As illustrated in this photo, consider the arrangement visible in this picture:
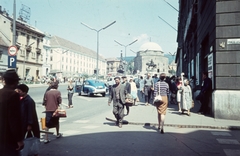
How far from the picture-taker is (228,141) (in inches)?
259

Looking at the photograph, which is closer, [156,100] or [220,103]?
[156,100]

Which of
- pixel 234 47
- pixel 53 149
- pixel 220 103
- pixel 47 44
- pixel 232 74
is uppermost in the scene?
pixel 47 44

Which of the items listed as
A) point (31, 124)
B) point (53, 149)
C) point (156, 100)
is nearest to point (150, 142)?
point (156, 100)

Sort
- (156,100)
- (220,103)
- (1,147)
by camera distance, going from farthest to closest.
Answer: (220,103), (156,100), (1,147)

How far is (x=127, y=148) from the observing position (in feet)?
18.9

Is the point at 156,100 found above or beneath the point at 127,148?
above

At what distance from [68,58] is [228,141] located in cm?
8838

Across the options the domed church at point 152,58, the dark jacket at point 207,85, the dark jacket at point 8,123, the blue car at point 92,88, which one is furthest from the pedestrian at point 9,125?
the domed church at point 152,58

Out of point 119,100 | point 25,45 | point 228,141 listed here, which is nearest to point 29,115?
point 119,100

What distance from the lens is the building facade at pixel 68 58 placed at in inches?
3332

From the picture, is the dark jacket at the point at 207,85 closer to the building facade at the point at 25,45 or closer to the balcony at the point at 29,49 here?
the building facade at the point at 25,45

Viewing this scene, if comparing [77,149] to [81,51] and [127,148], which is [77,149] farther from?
[81,51]

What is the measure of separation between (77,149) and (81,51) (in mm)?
100030

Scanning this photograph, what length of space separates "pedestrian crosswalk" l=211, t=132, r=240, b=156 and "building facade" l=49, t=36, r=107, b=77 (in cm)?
6890
